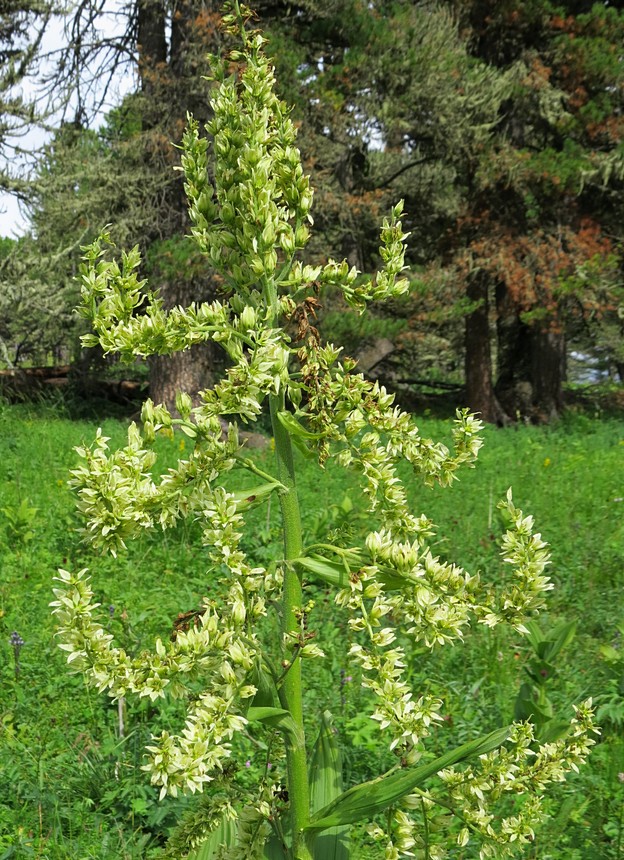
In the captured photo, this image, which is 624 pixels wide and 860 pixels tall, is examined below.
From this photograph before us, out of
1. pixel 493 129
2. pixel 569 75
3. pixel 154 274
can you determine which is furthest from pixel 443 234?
pixel 154 274

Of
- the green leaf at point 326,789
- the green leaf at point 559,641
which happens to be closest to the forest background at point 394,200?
the green leaf at point 559,641

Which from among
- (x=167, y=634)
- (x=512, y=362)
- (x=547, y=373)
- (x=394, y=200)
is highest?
(x=394, y=200)

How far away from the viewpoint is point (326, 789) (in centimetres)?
224

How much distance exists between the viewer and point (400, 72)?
12.0 metres

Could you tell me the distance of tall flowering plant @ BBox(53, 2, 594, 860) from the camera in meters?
1.69

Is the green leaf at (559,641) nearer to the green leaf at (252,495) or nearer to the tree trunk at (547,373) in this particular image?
the green leaf at (252,495)

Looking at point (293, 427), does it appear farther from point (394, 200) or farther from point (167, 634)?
point (394, 200)

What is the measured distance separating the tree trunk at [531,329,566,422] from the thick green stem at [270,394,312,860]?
14681 millimetres

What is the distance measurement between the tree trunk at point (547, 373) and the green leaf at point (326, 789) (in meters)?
14.4

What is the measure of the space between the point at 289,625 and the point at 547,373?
15.1 m

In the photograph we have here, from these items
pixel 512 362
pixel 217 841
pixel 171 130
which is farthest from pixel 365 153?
pixel 217 841

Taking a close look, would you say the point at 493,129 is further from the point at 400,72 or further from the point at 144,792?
the point at 144,792

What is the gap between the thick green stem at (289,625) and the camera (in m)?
1.95

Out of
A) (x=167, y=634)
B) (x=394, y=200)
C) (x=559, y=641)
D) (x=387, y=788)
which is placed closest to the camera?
(x=387, y=788)
